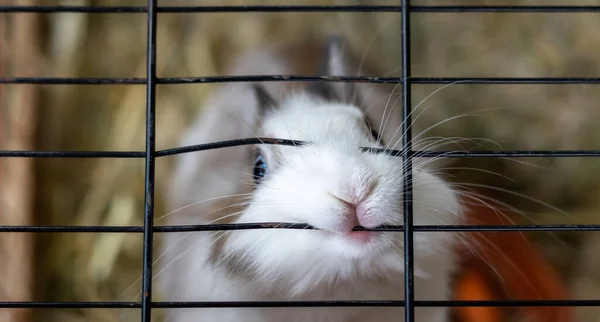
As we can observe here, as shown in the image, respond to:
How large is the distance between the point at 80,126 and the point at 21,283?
1.27 ft

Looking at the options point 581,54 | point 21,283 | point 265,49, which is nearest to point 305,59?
point 265,49

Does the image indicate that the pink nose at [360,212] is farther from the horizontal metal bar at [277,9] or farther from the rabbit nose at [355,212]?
the horizontal metal bar at [277,9]

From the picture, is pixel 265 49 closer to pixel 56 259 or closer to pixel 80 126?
pixel 80 126

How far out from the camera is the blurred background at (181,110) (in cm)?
146

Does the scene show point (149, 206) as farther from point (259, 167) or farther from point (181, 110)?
point (181, 110)

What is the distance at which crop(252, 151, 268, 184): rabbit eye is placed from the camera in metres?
1.11

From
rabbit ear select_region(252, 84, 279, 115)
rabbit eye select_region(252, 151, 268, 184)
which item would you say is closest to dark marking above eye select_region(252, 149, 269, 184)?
rabbit eye select_region(252, 151, 268, 184)

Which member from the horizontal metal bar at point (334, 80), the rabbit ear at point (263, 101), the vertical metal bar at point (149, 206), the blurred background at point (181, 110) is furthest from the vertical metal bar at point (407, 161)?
the blurred background at point (181, 110)

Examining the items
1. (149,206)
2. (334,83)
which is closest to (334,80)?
(149,206)

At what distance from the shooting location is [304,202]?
87 centimetres

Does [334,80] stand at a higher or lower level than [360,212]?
higher

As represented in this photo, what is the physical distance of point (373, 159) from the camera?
0.89m

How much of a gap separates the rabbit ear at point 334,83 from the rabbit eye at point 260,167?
216 millimetres

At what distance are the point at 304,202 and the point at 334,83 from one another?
0.48 metres
